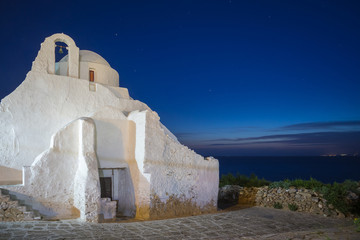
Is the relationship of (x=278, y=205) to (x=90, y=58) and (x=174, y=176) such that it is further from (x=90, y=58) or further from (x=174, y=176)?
(x=90, y=58)

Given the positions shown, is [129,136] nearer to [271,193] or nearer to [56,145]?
[56,145]

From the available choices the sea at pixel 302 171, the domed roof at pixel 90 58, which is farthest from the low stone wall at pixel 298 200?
the sea at pixel 302 171

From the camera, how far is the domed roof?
40.9ft

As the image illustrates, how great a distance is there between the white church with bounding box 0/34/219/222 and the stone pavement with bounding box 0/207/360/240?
100 centimetres

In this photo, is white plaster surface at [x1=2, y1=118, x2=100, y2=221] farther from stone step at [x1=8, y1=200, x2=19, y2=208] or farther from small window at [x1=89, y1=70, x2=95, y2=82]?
small window at [x1=89, y1=70, x2=95, y2=82]

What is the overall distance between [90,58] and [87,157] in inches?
211

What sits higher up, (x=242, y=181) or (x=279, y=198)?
(x=242, y=181)

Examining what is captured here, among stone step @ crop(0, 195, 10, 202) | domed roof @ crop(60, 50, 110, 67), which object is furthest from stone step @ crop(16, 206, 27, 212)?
domed roof @ crop(60, 50, 110, 67)

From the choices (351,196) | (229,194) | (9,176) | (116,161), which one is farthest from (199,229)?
(351,196)

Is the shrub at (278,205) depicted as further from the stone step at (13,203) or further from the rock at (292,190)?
the stone step at (13,203)

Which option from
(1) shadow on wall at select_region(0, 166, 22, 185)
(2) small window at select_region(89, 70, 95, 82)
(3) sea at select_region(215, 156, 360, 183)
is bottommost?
(3) sea at select_region(215, 156, 360, 183)

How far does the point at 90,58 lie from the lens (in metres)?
12.6

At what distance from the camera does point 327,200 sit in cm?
1088

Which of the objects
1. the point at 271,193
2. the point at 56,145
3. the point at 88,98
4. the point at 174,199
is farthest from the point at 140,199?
the point at 271,193
